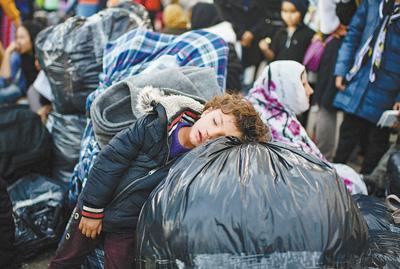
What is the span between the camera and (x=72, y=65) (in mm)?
3502

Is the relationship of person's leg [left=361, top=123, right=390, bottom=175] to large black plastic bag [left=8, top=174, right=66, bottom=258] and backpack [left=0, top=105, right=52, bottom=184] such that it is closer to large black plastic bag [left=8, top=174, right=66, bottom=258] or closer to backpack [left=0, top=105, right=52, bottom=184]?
large black plastic bag [left=8, top=174, right=66, bottom=258]

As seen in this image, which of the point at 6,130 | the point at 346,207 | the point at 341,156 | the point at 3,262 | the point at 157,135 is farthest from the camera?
the point at 341,156

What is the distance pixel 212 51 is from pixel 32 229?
1.52 meters

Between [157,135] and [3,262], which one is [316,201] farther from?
[3,262]

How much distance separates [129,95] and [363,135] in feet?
7.21

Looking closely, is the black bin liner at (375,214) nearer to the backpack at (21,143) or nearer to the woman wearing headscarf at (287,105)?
the woman wearing headscarf at (287,105)

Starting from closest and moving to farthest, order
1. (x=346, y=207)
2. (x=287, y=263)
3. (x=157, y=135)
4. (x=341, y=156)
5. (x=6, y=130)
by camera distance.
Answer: (x=287, y=263), (x=346, y=207), (x=157, y=135), (x=6, y=130), (x=341, y=156)

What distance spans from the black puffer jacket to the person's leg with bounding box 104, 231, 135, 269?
0.06 metres

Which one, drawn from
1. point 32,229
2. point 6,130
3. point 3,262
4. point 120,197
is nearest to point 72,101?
point 6,130

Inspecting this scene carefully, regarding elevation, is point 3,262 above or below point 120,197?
below

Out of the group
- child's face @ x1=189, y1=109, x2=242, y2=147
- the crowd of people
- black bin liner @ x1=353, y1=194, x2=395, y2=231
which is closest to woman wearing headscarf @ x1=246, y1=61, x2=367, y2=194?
the crowd of people

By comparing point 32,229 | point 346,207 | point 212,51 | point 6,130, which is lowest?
point 32,229

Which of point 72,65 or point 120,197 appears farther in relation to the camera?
point 72,65

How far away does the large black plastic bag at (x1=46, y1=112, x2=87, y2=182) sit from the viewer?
11.9 ft
